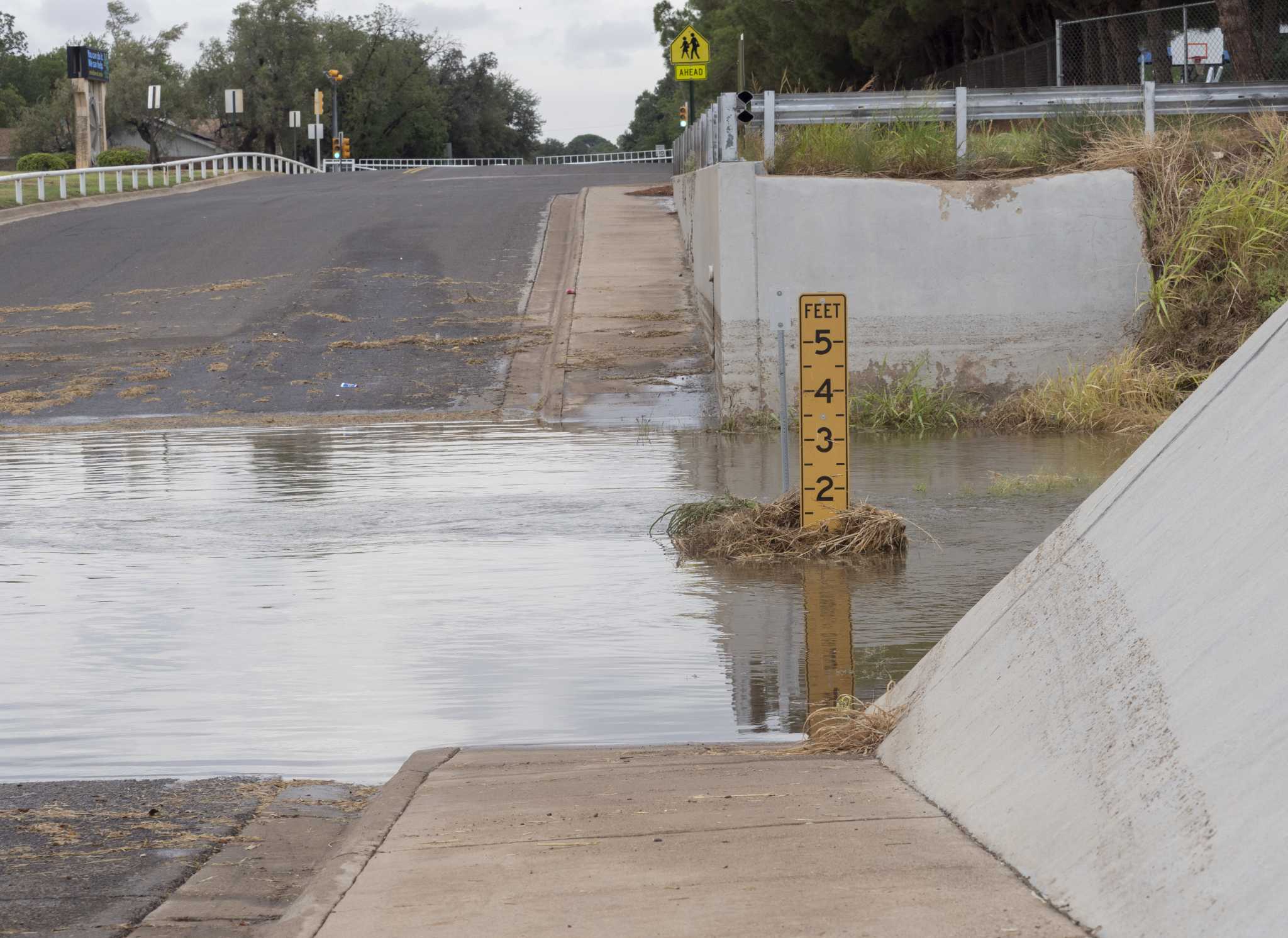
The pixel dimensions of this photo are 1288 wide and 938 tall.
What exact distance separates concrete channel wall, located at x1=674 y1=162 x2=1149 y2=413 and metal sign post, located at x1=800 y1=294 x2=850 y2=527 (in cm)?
653

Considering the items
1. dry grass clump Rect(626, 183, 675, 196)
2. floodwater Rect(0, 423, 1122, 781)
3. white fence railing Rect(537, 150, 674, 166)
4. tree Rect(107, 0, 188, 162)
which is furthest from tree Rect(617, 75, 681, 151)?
floodwater Rect(0, 423, 1122, 781)

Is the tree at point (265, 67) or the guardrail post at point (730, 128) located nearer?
the guardrail post at point (730, 128)

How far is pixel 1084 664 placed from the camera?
427cm

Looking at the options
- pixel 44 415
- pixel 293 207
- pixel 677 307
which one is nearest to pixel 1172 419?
pixel 44 415

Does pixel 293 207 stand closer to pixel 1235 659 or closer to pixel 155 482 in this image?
pixel 155 482

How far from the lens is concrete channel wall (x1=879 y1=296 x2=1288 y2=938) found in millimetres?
3338

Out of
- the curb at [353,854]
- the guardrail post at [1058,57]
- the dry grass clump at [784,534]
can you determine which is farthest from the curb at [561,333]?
the curb at [353,854]

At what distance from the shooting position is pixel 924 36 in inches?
2068

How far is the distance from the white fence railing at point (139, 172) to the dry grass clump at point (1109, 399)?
73.3 feet

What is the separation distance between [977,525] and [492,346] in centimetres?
1107

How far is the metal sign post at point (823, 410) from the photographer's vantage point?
9.41 metres

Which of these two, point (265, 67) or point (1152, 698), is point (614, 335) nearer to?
point (1152, 698)

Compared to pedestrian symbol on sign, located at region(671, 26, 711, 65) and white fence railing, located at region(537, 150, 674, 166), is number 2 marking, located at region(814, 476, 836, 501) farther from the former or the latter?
white fence railing, located at region(537, 150, 674, 166)

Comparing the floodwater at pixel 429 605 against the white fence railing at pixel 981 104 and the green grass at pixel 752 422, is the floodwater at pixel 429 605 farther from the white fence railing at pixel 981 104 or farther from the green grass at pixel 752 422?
the white fence railing at pixel 981 104
